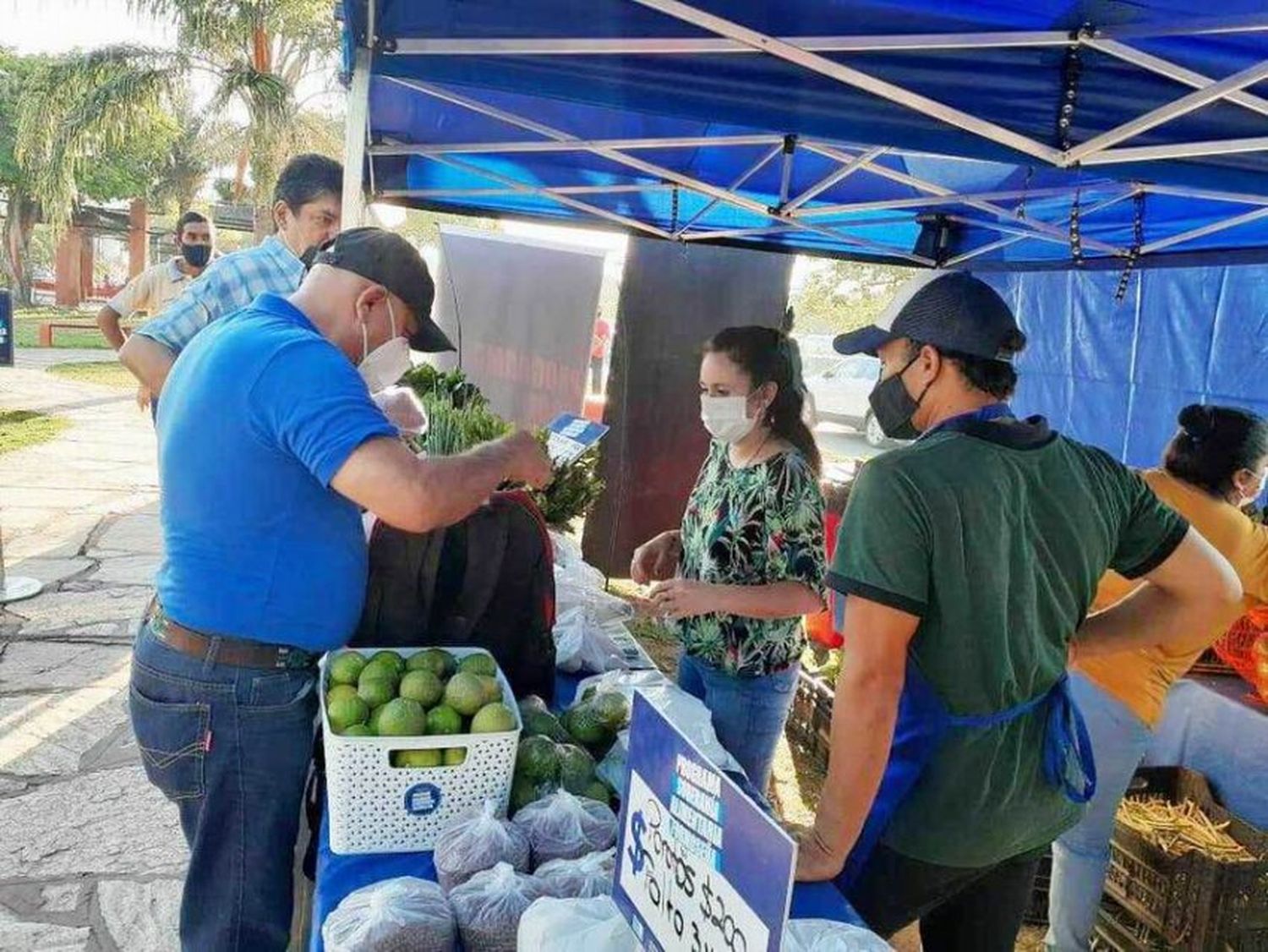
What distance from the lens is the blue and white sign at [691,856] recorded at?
0.95 metres

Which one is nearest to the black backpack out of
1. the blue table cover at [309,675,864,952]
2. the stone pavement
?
the blue table cover at [309,675,864,952]

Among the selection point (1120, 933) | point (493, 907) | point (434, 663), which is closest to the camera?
point (493, 907)

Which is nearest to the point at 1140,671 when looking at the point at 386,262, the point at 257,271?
the point at 386,262

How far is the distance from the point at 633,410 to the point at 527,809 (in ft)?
17.0

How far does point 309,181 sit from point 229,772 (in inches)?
88.9

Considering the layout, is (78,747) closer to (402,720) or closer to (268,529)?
(268,529)

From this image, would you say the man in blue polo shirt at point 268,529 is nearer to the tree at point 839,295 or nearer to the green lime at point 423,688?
the green lime at point 423,688

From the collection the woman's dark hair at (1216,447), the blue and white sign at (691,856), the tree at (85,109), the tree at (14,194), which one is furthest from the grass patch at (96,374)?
the blue and white sign at (691,856)

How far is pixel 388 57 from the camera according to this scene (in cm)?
238

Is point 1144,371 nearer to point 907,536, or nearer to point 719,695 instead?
point 719,695

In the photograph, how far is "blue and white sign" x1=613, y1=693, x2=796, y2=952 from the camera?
3.10ft

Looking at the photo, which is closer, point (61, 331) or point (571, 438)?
point (571, 438)

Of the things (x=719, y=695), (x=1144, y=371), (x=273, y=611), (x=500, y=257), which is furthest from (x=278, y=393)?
(x=500, y=257)

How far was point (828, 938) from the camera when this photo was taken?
1194 millimetres
